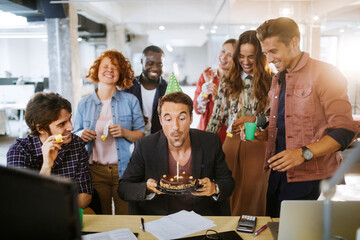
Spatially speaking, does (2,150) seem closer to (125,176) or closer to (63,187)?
(125,176)

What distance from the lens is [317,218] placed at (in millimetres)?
1116

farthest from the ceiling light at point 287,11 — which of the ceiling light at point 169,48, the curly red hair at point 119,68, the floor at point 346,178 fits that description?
the curly red hair at point 119,68

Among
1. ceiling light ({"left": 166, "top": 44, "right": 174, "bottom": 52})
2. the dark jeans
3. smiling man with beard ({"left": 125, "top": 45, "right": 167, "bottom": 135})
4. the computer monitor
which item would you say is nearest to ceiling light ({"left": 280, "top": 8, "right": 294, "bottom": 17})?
ceiling light ({"left": 166, "top": 44, "right": 174, "bottom": 52})

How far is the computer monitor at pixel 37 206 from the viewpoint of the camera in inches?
23.6

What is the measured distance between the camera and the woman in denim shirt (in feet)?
8.45

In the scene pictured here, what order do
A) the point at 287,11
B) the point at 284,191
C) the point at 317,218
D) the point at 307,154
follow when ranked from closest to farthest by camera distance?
the point at 317,218, the point at 307,154, the point at 284,191, the point at 287,11

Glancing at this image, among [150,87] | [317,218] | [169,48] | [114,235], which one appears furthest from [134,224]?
[169,48]

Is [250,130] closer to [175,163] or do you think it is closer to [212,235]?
[175,163]

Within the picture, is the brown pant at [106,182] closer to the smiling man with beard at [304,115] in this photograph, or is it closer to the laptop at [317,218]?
the smiling man with beard at [304,115]

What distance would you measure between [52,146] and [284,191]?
144 centimetres

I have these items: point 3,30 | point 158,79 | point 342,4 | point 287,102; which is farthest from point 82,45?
point 342,4

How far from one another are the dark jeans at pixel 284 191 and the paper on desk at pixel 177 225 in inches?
24.3

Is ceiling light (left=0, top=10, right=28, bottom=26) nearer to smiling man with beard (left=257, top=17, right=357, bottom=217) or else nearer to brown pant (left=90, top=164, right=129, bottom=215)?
brown pant (left=90, top=164, right=129, bottom=215)

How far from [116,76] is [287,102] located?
4.92 ft
